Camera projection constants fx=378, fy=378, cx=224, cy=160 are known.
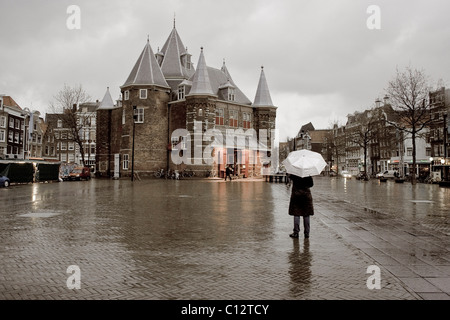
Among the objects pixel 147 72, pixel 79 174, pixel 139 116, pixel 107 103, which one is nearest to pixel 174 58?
pixel 147 72

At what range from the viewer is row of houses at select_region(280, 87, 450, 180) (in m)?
49.6

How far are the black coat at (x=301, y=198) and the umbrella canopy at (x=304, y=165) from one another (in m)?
0.34

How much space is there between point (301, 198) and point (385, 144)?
78.4 m

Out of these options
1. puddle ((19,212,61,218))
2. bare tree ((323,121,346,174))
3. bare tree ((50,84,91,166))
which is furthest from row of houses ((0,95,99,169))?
bare tree ((323,121,346,174))

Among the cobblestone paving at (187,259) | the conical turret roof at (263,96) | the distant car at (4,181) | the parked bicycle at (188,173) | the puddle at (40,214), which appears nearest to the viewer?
the cobblestone paving at (187,259)

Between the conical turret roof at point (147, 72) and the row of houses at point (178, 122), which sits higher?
the conical turret roof at point (147, 72)

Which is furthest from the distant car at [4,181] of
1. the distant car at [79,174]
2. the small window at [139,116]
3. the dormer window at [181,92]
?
the dormer window at [181,92]

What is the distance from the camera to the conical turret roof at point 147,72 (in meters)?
50.2

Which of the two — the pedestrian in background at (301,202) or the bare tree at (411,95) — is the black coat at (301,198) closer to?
the pedestrian in background at (301,202)

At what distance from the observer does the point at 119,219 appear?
11.2 meters

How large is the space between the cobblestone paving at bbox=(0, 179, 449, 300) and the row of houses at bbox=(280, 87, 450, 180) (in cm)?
3501

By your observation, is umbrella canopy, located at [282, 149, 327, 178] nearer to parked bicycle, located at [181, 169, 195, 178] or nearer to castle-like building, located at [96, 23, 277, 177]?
castle-like building, located at [96, 23, 277, 177]

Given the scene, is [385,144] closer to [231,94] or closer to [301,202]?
[231,94]
